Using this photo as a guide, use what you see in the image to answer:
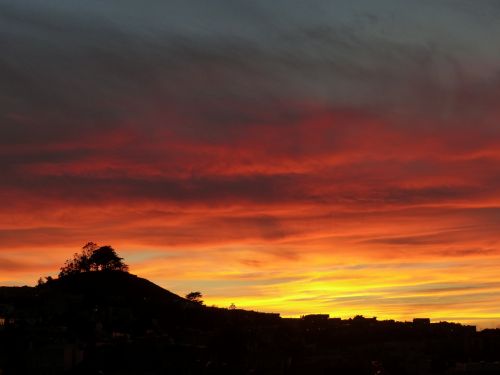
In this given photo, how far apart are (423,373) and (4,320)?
75751 millimetres

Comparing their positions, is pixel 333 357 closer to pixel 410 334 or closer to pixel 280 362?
pixel 280 362

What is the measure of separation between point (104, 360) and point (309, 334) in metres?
61.1

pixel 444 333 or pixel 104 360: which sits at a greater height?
pixel 444 333

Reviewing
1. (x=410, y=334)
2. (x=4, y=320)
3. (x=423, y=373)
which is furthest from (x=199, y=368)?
(x=410, y=334)

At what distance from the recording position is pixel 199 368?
13312 centimetres

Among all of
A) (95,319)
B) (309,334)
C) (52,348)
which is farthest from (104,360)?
(309,334)

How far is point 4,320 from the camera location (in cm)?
16388

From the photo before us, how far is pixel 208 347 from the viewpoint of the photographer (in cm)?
14975

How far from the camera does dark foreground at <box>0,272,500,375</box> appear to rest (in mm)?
131750

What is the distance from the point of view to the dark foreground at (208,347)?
13175 centimetres

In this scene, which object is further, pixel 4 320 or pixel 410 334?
pixel 410 334

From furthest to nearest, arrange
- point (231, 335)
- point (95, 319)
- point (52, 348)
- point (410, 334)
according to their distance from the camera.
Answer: point (410, 334) < point (95, 319) < point (231, 335) < point (52, 348)

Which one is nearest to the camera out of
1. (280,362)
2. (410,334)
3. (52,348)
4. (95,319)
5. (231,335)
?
(52,348)

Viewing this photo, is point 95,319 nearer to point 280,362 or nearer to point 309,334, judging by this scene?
point 309,334
